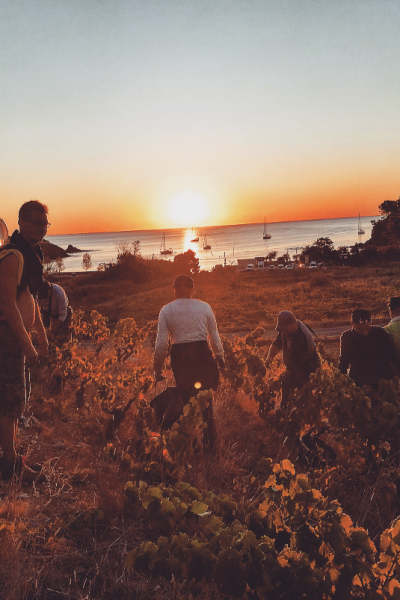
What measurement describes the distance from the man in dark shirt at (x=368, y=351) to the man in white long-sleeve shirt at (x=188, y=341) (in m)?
1.28

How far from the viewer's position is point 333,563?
1766mm

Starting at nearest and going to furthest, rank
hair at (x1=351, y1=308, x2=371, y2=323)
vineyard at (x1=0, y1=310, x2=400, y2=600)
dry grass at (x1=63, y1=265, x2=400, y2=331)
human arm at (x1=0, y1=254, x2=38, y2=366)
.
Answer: vineyard at (x1=0, y1=310, x2=400, y2=600) → human arm at (x1=0, y1=254, x2=38, y2=366) → hair at (x1=351, y1=308, x2=371, y2=323) → dry grass at (x1=63, y1=265, x2=400, y2=331)

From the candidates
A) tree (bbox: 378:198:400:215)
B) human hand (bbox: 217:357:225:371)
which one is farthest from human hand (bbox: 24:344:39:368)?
tree (bbox: 378:198:400:215)

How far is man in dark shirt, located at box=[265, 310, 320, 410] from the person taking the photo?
18.3 ft

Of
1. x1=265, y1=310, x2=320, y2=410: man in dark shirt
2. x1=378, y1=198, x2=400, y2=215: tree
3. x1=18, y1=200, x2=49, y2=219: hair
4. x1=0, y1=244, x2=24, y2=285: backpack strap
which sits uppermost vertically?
x1=378, y1=198, x2=400, y2=215: tree

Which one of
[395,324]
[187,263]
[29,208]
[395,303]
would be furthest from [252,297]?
[29,208]

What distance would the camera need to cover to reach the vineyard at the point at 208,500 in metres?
1.74

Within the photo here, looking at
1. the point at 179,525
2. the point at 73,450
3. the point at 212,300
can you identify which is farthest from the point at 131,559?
the point at 212,300

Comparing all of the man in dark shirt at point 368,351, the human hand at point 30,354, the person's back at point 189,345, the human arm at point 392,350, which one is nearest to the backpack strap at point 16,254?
the human hand at point 30,354

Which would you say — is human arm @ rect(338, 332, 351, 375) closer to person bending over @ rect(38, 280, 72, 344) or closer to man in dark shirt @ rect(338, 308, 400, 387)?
man in dark shirt @ rect(338, 308, 400, 387)

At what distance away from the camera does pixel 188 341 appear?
14.5 feet

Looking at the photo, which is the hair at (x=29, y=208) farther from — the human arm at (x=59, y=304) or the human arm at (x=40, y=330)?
the human arm at (x=59, y=304)

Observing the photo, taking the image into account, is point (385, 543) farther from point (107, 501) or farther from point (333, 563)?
point (107, 501)

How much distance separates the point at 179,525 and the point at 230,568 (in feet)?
1.30
